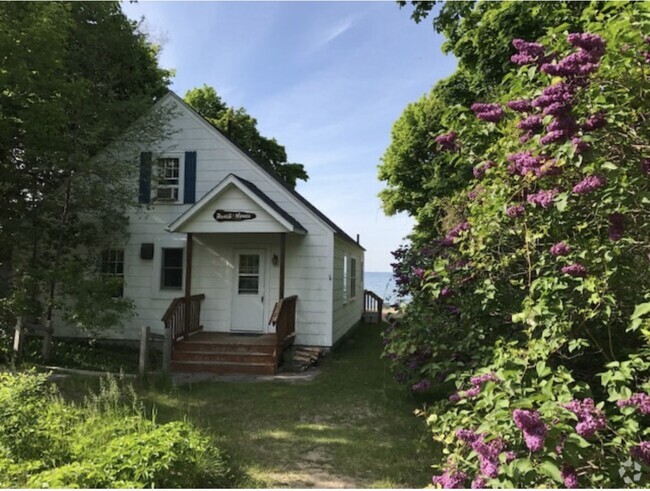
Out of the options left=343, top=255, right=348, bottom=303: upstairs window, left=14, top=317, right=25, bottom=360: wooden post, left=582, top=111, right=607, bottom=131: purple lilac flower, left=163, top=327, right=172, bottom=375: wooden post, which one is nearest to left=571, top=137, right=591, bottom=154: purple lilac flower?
left=582, top=111, right=607, bottom=131: purple lilac flower

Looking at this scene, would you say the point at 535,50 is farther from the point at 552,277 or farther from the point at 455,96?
the point at 455,96

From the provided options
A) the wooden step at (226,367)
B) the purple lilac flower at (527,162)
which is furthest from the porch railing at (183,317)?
the purple lilac flower at (527,162)

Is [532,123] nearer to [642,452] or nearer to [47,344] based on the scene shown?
[642,452]

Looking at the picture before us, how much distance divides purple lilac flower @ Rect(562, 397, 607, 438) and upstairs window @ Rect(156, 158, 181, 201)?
34.3 ft

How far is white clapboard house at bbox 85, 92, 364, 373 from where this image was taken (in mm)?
10211

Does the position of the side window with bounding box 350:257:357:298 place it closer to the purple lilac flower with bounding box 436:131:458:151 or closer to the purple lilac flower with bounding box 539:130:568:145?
the purple lilac flower with bounding box 436:131:458:151

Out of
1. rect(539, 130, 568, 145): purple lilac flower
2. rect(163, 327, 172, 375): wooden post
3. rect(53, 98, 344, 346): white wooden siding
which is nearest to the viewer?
rect(539, 130, 568, 145): purple lilac flower

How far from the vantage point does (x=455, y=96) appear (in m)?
13.0

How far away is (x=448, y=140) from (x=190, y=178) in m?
8.36

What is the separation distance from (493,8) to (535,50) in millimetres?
7624

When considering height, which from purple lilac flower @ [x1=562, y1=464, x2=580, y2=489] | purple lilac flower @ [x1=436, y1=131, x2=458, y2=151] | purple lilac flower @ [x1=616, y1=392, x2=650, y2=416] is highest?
purple lilac flower @ [x1=436, y1=131, x2=458, y2=151]

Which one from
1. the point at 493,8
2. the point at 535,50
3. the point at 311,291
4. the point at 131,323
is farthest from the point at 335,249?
the point at 535,50

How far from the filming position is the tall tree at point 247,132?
26.9 meters

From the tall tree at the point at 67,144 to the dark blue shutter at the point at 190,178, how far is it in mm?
1031
